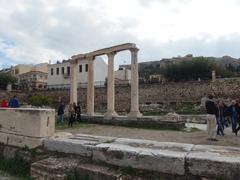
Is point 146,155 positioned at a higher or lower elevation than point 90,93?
lower

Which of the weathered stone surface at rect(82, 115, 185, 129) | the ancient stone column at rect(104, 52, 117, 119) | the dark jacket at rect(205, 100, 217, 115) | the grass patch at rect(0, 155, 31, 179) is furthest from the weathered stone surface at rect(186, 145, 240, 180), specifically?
the ancient stone column at rect(104, 52, 117, 119)

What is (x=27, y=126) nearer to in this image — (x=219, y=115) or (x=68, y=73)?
(x=219, y=115)

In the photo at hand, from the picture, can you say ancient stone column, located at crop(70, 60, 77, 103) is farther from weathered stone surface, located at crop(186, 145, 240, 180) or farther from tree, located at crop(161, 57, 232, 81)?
tree, located at crop(161, 57, 232, 81)

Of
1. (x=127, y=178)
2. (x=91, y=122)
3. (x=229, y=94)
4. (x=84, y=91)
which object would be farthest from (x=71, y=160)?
(x=84, y=91)

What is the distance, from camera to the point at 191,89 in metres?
41.0

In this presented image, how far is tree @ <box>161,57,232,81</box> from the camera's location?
55438mm

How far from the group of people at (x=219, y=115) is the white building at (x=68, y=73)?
40812 millimetres

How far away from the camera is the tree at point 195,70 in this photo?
182 feet

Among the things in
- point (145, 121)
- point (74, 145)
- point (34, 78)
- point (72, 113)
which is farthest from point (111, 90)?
point (34, 78)

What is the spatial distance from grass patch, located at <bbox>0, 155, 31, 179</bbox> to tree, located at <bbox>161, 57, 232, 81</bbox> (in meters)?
52.0

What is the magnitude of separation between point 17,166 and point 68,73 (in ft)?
183

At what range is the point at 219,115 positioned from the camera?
12203mm

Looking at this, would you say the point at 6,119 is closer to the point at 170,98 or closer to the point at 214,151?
the point at 214,151

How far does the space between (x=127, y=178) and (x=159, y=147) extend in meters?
0.94
